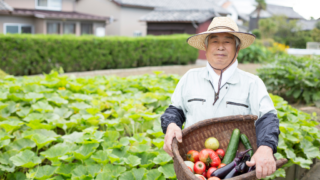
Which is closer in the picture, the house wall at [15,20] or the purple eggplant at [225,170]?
the purple eggplant at [225,170]

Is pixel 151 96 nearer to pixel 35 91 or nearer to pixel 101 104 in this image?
pixel 101 104

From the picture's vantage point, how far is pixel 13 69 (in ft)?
33.0

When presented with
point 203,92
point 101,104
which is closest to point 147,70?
point 101,104

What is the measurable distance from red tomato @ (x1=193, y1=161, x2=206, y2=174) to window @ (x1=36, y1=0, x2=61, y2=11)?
20.6 m

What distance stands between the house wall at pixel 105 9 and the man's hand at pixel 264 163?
21523mm

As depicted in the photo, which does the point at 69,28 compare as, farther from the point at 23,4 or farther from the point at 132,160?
the point at 132,160

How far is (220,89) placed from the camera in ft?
6.78

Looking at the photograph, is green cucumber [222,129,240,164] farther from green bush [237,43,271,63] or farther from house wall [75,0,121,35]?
house wall [75,0,121,35]

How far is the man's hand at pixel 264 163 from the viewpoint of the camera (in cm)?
159

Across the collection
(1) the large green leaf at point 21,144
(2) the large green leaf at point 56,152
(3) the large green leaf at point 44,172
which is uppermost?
(2) the large green leaf at point 56,152

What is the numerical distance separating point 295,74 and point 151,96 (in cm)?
308

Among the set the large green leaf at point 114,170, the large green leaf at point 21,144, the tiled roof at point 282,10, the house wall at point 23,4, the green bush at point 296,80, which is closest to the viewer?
the large green leaf at point 114,170

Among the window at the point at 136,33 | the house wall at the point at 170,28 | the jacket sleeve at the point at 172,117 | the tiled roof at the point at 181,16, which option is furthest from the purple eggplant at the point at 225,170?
the window at the point at 136,33

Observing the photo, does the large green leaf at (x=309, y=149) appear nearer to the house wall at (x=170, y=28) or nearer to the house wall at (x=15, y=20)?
the house wall at (x=170, y=28)
